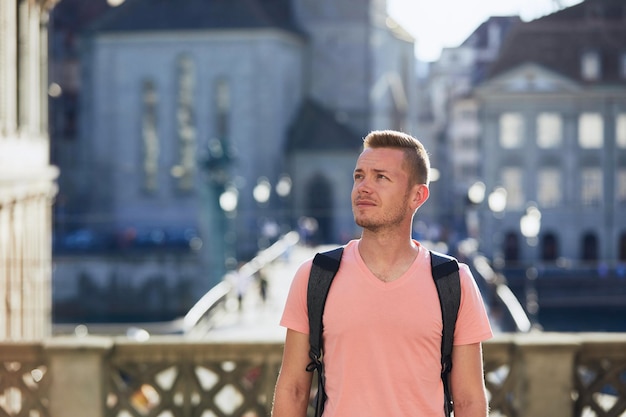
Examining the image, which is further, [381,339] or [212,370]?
[212,370]

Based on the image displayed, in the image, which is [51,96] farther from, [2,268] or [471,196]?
[2,268]

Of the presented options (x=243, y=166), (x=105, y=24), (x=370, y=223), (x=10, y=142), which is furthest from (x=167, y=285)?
(x=370, y=223)

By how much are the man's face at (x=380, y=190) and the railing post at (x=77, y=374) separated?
Answer: 4.01m

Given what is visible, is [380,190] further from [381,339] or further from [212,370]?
[212,370]

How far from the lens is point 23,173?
1691 centimetres

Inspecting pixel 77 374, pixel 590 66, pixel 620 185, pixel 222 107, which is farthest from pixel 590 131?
pixel 77 374

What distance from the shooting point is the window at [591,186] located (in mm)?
59938

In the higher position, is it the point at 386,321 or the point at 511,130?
the point at 511,130

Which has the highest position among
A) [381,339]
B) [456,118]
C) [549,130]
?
[456,118]

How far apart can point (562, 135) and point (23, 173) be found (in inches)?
1837

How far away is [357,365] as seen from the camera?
3.74 m

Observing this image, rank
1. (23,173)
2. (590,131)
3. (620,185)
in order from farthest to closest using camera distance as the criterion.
Result: 1. (590,131)
2. (620,185)
3. (23,173)

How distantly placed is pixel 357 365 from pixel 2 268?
40.7 ft

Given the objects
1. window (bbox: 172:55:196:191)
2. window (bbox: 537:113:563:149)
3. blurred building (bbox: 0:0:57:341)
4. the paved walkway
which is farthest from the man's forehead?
window (bbox: 172:55:196:191)
